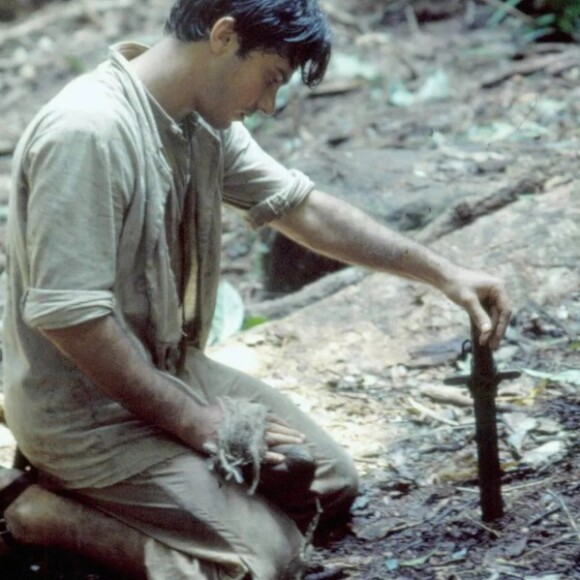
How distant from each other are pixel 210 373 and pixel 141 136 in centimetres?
100

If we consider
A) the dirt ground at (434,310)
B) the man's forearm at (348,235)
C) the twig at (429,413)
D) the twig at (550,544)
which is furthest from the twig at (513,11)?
the twig at (550,544)

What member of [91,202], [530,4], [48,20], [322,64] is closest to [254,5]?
[322,64]

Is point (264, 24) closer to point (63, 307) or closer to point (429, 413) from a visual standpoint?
point (63, 307)

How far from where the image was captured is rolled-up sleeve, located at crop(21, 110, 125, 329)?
9.87 ft

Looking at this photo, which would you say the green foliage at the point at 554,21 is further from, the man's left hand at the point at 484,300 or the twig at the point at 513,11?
the man's left hand at the point at 484,300

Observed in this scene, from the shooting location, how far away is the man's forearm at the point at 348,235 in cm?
386

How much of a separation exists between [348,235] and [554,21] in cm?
588

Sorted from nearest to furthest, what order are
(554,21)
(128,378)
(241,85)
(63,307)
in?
(63,307)
(128,378)
(241,85)
(554,21)

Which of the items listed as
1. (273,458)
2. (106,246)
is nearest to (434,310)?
(273,458)

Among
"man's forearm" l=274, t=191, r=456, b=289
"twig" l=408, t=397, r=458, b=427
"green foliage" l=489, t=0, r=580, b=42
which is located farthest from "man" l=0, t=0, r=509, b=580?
"green foliage" l=489, t=0, r=580, b=42

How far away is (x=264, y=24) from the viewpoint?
3.19 meters

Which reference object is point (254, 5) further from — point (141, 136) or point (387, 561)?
point (387, 561)

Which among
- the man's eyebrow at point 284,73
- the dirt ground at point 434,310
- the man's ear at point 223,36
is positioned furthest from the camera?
the dirt ground at point 434,310

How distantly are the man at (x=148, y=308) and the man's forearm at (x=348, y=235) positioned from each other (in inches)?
7.5
